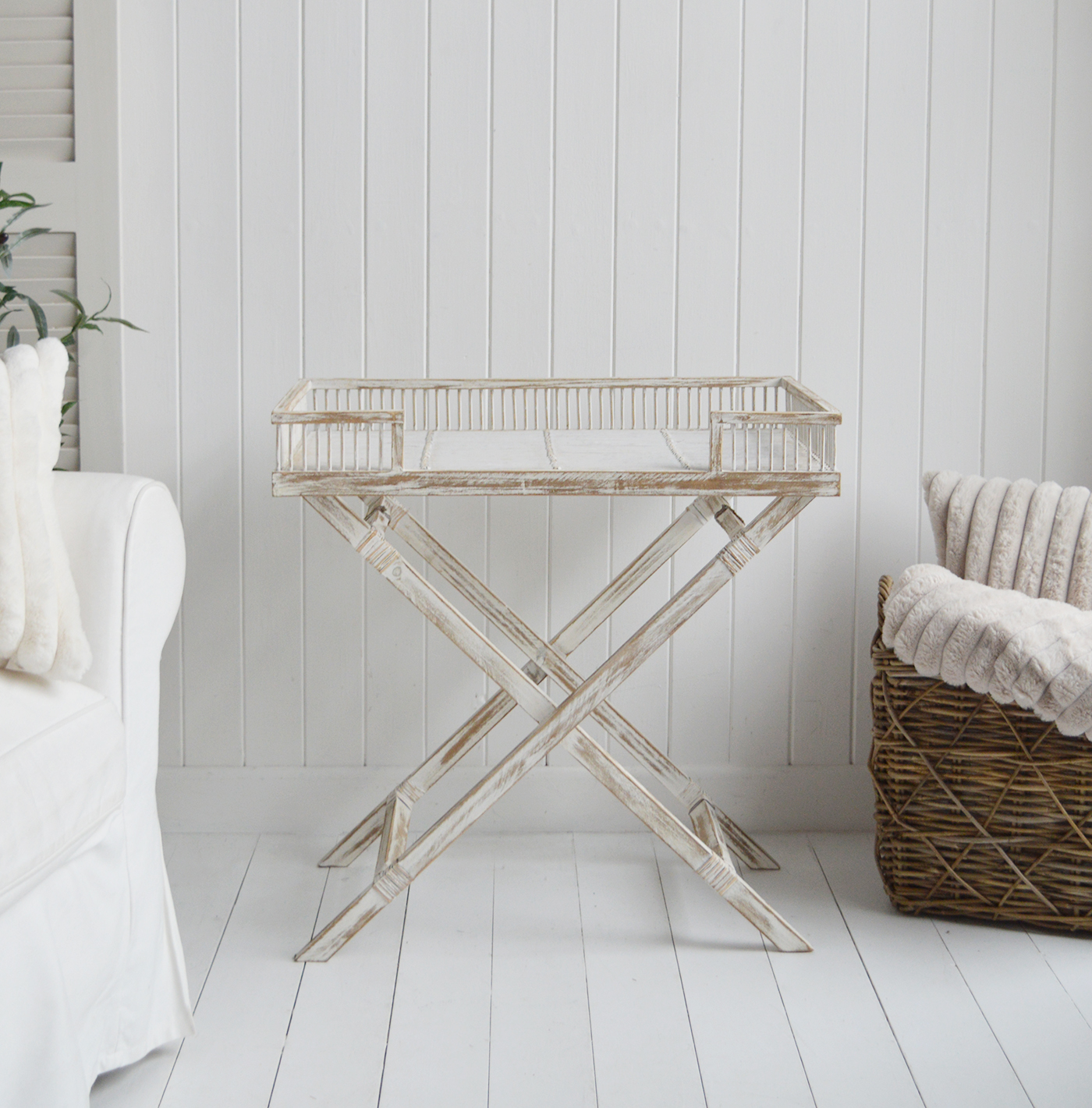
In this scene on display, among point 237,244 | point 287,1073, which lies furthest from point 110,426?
point 287,1073

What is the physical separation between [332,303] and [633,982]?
46.8 inches

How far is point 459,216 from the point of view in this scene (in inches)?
74.9

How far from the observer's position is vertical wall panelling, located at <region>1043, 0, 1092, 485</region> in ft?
6.23

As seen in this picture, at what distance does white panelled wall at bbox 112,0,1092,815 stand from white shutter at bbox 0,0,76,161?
0.10 metres

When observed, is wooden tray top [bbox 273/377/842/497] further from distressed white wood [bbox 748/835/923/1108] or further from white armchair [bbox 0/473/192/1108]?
distressed white wood [bbox 748/835/923/1108]

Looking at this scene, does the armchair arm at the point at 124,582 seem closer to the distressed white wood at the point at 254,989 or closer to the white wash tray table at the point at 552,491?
the white wash tray table at the point at 552,491

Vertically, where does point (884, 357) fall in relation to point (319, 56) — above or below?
below

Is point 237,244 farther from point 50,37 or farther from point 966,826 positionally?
point 966,826

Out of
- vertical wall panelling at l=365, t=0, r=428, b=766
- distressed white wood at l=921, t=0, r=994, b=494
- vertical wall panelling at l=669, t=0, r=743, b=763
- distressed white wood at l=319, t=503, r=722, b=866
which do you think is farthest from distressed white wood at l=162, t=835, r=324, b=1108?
distressed white wood at l=921, t=0, r=994, b=494

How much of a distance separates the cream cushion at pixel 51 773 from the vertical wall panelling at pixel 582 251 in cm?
91

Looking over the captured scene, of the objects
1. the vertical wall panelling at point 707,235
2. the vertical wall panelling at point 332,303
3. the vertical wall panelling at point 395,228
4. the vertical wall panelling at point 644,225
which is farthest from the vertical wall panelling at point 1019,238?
the vertical wall panelling at point 332,303

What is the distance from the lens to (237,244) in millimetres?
1897

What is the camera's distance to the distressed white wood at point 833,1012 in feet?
4.24

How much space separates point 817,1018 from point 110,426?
1447 millimetres
